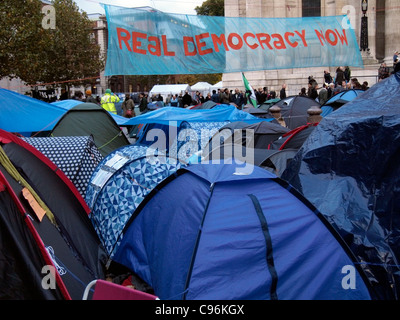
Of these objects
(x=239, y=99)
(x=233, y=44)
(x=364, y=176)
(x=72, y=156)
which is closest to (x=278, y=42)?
(x=233, y=44)

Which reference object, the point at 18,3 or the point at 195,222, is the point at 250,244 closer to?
the point at 195,222

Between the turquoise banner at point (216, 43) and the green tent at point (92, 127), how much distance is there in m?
0.99

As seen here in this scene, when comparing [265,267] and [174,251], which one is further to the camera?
[174,251]

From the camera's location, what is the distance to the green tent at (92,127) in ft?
31.6

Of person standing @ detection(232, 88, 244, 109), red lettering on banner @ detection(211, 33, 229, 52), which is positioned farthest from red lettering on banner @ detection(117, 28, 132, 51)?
person standing @ detection(232, 88, 244, 109)

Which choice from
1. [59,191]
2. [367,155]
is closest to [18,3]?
[59,191]

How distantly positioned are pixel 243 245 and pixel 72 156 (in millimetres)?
3416

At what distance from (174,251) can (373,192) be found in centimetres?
205

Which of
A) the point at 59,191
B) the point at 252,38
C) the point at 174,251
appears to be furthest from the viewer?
the point at 252,38

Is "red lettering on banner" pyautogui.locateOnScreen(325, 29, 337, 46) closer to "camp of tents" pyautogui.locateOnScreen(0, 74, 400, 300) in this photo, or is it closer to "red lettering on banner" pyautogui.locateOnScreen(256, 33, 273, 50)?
"red lettering on banner" pyautogui.locateOnScreen(256, 33, 273, 50)

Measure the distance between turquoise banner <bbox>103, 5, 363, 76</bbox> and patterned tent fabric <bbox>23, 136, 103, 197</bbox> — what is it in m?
3.25

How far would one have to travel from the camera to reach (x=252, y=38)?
38.0 feet

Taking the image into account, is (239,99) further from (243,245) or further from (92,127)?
(243,245)

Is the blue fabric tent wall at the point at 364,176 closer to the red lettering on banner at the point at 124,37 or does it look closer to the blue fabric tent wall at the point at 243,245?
the blue fabric tent wall at the point at 243,245
